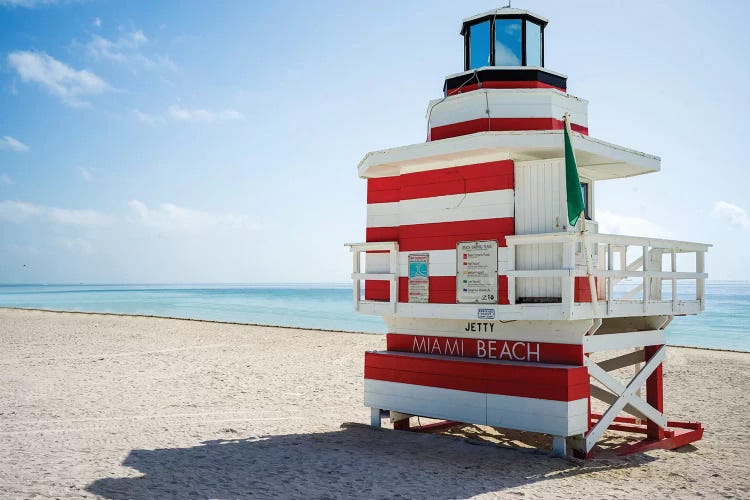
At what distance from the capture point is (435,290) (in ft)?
29.5

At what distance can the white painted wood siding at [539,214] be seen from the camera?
816 cm

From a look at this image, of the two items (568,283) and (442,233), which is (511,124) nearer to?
(442,233)

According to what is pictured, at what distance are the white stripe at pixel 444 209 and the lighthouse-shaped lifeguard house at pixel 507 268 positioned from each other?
2cm

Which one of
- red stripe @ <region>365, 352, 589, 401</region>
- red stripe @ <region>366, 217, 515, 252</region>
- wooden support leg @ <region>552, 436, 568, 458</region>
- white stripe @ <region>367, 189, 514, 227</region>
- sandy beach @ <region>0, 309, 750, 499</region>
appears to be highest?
white stripe @ <region>367, 189, 514, 227</region>

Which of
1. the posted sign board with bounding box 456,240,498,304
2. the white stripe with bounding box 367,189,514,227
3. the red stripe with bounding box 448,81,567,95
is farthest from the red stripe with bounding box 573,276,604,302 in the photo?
the red stripe with bounding box 448,81,567,95

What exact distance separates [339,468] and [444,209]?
12.3ft

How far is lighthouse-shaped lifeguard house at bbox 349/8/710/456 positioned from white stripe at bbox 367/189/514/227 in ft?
0.06

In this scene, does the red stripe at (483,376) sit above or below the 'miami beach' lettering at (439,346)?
below

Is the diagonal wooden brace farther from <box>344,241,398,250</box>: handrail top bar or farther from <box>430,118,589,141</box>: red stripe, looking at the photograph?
<box>430,118,589,141</box>: red stripe

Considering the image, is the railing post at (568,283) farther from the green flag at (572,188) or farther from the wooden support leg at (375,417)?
the wooden support leg at (375,417)

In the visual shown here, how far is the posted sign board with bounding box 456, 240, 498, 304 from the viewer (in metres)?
8.44

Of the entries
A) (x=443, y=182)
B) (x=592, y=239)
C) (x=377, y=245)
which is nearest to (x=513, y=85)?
(x=443, y=182)

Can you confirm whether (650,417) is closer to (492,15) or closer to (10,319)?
(492,15)

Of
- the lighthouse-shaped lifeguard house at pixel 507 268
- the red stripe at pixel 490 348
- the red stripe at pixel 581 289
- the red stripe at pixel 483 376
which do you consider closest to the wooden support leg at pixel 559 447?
the lighthouse-shaped lifeguard house at pixel 507 268
